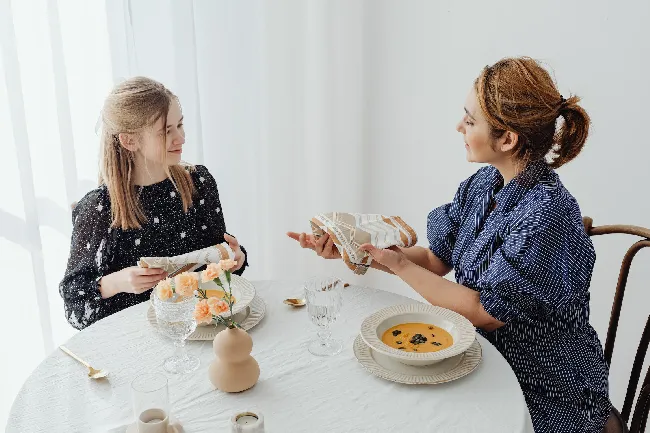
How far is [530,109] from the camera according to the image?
150cm

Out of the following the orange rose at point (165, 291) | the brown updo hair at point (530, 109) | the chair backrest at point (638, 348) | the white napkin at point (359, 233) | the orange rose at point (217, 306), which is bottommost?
the chair backrest at point (638, 348)

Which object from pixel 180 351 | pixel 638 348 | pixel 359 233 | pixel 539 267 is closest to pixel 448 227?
pixel 359 233

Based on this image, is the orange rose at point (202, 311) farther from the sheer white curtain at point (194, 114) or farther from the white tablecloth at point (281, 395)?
the sheer white curtain at point (194, 114)

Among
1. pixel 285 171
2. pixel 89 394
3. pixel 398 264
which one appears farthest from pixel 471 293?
pixel 285 171

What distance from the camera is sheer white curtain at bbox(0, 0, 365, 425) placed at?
1.93m

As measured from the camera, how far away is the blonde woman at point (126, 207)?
1.78 meters

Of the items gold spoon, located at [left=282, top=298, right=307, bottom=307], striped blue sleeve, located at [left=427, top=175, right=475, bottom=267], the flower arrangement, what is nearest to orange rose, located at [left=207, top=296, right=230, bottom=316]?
the flower arrangement

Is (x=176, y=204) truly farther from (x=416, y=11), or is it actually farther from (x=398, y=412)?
(x=416, y=11)

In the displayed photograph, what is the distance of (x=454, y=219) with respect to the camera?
1.85m

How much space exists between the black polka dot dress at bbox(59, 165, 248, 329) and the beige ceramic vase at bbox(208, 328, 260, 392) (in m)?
0.66

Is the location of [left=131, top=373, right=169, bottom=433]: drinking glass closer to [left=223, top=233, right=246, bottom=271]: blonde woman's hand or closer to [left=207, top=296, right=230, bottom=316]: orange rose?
[left=207, top=296, right=230, bottom=316]: orange rose

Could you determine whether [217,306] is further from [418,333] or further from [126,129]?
[126,129]

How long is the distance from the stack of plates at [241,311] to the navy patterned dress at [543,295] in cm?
52

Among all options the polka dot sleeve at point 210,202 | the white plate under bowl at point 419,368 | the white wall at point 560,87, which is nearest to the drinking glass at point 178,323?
the white plate under bowl at point 419,368
